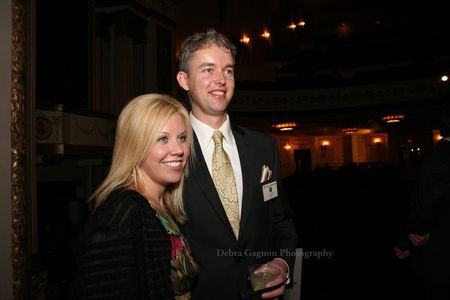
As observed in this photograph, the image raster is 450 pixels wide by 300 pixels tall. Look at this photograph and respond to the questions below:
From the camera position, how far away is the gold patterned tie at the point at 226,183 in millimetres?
1762

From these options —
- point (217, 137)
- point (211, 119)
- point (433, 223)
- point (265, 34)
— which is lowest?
point (433, 223)

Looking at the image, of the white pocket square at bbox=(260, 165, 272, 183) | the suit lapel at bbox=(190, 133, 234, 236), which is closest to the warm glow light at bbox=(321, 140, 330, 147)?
the white pocket square at bbox=(260, 165, 272, 183)

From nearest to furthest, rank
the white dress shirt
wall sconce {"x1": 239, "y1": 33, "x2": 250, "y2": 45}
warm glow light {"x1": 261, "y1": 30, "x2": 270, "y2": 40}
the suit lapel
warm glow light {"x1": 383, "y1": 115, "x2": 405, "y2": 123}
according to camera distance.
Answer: the suit lapel
the white dress shirt
warm glow light {"x1": 383, "y1": 115, "x2": 405, "y2": 123}
wall sconce {"x1": 239, "y1": 33, "x2": 250, "y2": 45}
warm glow light {"x1": 261, "y1": 30, "x2": 270, "y2": 40}

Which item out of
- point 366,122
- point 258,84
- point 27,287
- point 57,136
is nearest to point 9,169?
point 27,287

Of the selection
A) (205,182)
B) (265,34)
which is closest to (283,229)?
(205,182)

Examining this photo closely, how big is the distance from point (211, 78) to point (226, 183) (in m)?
0.57

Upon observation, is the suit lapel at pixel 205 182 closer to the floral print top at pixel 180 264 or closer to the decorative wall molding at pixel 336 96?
the floral print top at pixel 180 264

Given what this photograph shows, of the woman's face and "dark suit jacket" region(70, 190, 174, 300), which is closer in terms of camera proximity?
"dark suit jacket" region(70, 190, 174, 300)

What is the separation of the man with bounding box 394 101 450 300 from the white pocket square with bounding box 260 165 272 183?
1319 mm

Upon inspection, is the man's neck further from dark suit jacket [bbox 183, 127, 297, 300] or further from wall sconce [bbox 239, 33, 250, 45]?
wall sconce [bbox 239, 33, 250, 45]

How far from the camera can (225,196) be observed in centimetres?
178

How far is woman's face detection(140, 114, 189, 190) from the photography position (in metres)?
1.50

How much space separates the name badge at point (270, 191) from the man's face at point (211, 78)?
492 mm

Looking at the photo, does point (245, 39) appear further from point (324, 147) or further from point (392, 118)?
point (324, 147)
